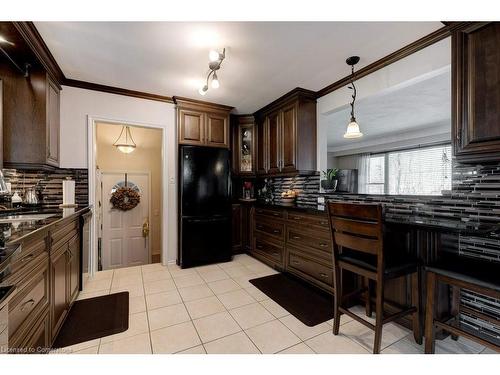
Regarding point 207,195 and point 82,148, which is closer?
point 82,148

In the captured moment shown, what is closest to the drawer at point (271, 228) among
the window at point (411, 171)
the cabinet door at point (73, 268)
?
the cabinet door at point (73, 268)

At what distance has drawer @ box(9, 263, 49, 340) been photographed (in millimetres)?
1076

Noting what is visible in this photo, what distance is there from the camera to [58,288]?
169cm

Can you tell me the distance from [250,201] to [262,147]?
36.6 inches

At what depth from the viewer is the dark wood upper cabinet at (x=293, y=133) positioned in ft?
10.1

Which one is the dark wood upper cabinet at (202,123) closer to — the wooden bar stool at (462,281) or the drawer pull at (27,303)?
the drawer pull at (27,303)

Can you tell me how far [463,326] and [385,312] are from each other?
1.72 ft

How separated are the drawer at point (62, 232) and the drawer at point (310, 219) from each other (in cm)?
220

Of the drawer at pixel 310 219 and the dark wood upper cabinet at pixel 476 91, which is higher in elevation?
the dark wood upper cabinet at pixel 476 91

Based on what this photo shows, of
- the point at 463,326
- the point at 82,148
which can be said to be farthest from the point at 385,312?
the point at 82,148

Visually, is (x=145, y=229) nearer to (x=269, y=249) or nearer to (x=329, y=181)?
(x=269, y=249)

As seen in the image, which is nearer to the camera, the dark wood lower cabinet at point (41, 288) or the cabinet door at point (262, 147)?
the dark wood lower cabinet at point (41, 288)
